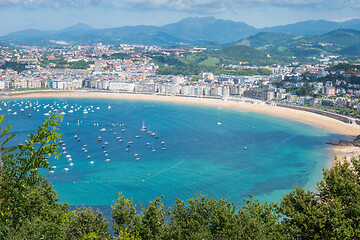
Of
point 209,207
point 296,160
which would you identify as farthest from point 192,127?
point 209,207

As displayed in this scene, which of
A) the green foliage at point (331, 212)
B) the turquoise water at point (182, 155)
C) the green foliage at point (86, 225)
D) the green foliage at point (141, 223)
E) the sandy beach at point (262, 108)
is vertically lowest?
the turquoise water at point (182, 155)

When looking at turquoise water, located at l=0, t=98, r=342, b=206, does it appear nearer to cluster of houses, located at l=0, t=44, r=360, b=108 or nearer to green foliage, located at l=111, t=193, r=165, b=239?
green foliage, located at l=111, t=193, r=165, b=239

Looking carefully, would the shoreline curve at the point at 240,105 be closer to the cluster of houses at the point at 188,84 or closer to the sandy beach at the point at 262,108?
the sandy beach at the point at 262,108

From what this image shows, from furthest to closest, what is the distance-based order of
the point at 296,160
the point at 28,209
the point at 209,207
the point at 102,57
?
the point at 102,57, the point at 296,160, the point at 209,207, the point at 28,209

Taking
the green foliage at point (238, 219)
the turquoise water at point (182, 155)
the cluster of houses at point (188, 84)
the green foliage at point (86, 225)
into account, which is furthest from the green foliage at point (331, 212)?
the cluster of houses at point (188, 84)

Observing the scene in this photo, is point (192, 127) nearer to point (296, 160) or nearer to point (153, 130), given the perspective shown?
point (153, 130)

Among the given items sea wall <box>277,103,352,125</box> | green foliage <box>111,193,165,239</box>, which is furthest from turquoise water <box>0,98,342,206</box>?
green foliage <box>111,193,165,239</box>

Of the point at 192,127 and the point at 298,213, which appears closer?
the point at 298,213
